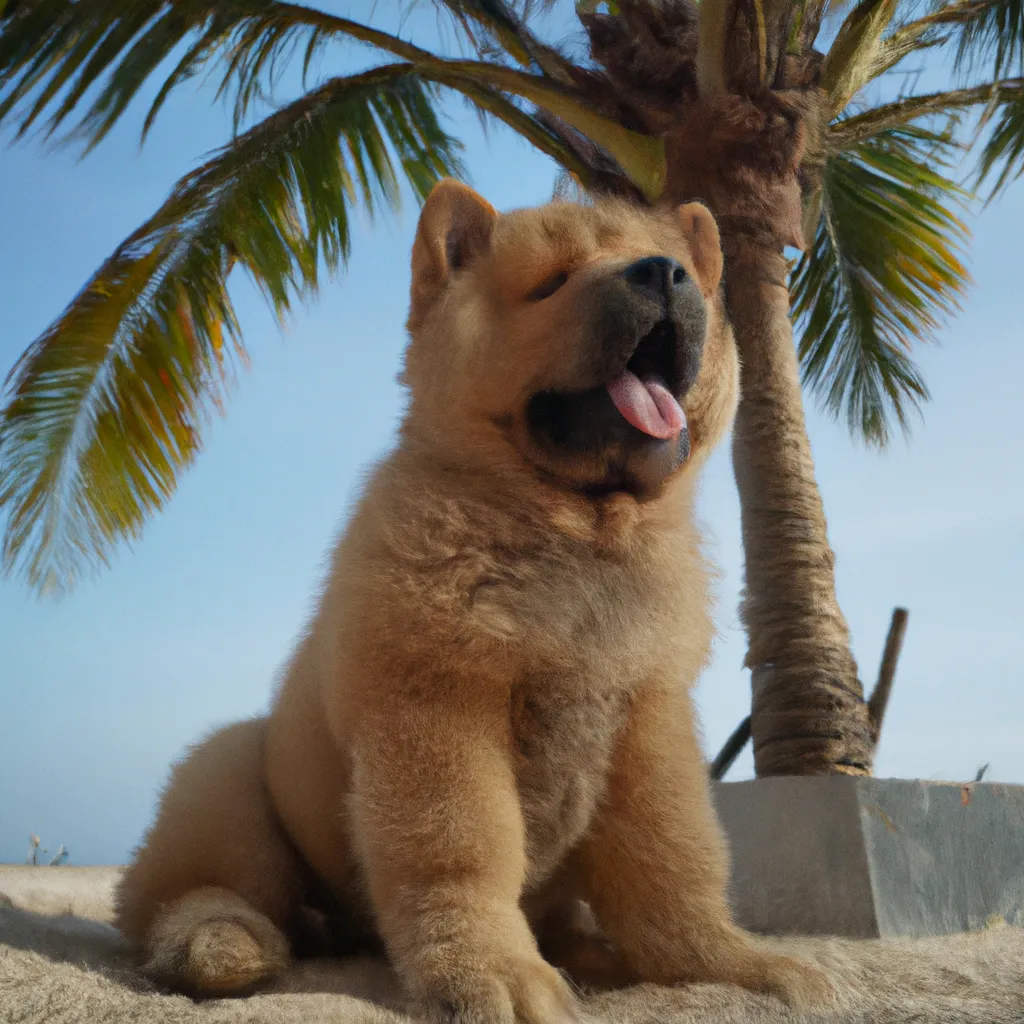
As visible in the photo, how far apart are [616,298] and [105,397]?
3726 mm

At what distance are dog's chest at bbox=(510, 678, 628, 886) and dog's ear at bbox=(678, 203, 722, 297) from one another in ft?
3.27

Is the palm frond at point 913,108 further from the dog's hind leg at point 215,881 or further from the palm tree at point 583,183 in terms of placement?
the dog's hind leg at point 215,881

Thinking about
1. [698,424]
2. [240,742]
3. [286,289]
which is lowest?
[240,742]

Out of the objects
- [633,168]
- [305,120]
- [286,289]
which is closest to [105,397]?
[286,289]

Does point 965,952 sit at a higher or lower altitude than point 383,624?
lower

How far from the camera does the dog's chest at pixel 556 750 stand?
1809 mm

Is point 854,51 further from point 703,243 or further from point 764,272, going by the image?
point 703,243

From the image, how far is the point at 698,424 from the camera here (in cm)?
208

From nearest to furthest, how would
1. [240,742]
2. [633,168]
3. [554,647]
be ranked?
1. [554,647]
2. [240,742]
3. [633,168]

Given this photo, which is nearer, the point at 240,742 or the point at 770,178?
the point at 240,742

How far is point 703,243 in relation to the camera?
89.5 inches

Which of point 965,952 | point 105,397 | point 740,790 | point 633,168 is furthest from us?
point 105,397

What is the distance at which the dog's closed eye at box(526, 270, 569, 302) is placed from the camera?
6.43ft

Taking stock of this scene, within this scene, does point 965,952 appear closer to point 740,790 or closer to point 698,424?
point 740,790
